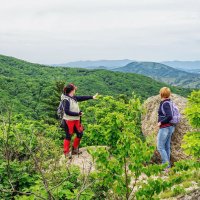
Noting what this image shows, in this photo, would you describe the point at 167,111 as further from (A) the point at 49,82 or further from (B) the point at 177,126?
(A) the point at 49,82

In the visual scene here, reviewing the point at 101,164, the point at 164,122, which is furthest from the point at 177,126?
the point at 101,164

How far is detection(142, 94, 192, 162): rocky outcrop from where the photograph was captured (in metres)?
12.6

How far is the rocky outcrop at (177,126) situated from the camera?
41.3 ft

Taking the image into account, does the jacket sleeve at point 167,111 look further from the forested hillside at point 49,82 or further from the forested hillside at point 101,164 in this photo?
the forested hillside at point 49,82

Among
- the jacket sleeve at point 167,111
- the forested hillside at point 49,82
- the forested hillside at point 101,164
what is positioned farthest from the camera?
the forested hillside at point 49,82

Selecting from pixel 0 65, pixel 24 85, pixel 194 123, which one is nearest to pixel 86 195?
pixel 194 123

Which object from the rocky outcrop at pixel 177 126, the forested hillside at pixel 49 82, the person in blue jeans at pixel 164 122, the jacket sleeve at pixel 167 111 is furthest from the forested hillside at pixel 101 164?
the forested hillside at pixel 49 82

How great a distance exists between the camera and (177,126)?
12.7 meters

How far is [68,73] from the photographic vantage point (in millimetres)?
190375

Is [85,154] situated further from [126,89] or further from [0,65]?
[0,65]

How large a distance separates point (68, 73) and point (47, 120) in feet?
463

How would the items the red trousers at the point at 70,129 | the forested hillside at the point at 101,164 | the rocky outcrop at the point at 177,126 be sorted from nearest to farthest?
the forested hillside at the point at 101,164 < the red trousers at the point at 70,129 < the rocky outcrop at the point at 177,126

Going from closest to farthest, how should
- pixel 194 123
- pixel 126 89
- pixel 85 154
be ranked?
pixel 194 123 < pixel 85 154 < pixel 126 89

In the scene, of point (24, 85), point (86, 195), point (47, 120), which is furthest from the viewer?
point (24, 85)
